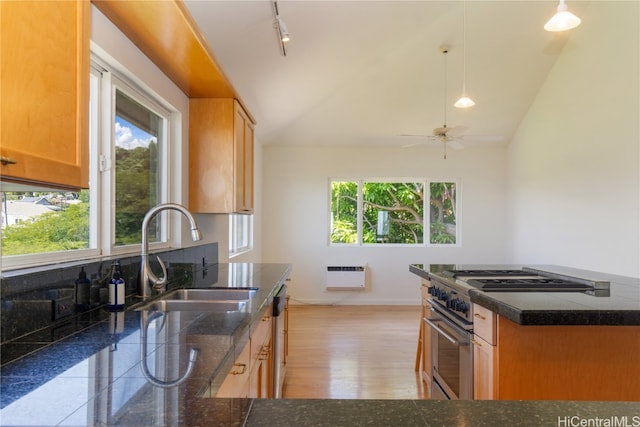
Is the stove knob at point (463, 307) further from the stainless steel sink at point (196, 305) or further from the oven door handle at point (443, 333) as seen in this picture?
the stainless steel sink at point (196, 305)

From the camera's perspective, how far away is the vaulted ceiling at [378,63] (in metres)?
2.81

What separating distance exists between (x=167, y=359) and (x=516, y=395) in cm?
141

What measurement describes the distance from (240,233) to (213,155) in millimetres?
2344

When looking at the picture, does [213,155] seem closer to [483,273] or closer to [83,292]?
[83,292]

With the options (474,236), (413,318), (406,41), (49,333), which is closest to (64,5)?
(49,333)

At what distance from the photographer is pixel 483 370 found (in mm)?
1774

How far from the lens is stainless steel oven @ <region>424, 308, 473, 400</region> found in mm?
1940

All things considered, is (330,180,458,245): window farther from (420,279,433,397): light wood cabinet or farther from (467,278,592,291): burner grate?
(467,278,592,291): burner grate

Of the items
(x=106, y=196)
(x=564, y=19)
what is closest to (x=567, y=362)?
(x=564, y=19)

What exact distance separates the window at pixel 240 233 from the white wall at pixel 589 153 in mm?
3878

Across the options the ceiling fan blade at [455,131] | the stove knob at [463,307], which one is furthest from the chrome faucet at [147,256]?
the ceiling fan blade at [455,131]

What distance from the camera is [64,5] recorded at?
1055mm

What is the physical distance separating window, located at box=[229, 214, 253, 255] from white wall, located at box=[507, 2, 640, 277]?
3878 millimetres

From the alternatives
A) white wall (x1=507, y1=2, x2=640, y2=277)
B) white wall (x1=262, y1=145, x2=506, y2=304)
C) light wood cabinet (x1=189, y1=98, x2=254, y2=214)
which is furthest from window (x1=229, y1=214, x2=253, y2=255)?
white wall (x1=507, y1=2, x2=640, y2=277)
